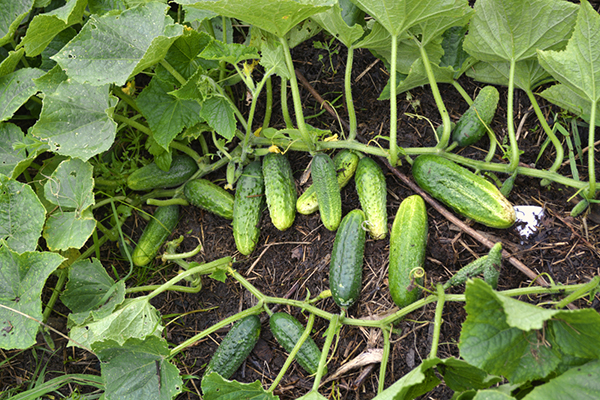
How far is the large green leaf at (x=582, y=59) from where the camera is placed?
2227 millimetres

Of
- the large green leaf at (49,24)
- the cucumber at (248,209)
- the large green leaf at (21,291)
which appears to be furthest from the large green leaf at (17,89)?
the cucumber at (248,209)

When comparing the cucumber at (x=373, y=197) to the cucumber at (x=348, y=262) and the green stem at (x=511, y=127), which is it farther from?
the green stem at (x=511, y=127)

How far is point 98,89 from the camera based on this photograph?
8.70 ft

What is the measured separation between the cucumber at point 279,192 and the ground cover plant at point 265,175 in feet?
0.05

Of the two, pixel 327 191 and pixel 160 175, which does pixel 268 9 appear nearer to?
pixel 327 191

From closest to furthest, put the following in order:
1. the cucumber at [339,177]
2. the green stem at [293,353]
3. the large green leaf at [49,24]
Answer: the green stem at [293,353], the large green leaf at [49,24], the cucumber at [339,177]

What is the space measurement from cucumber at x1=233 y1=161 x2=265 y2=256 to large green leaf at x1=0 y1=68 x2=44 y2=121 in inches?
53.8

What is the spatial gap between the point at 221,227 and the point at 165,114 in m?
0.85

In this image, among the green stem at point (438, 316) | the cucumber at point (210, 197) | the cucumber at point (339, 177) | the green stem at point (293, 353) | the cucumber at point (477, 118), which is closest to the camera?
the green stem at point (438, 316)

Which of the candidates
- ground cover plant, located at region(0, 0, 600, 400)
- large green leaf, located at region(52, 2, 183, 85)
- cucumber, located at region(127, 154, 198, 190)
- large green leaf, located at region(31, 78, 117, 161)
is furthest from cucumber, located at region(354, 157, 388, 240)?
large green leaf, located at region(31, 78, 117, 161)

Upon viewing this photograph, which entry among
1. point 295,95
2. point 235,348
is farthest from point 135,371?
point 295,95

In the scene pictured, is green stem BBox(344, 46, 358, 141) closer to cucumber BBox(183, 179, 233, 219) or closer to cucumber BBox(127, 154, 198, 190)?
cucumber BBox(183, 179, 233, 219)

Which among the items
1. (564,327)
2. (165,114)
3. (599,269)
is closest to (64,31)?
(165,114)

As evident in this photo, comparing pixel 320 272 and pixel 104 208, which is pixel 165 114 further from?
pixel 320 272
